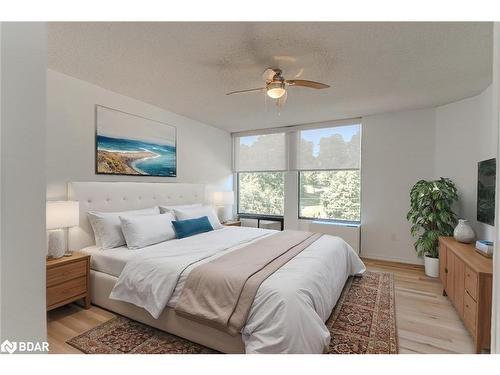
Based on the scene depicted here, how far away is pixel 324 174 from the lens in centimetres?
456

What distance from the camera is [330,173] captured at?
4.51m

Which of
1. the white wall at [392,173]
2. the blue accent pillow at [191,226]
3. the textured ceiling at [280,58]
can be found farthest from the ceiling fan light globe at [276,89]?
the white wall at [392,173]

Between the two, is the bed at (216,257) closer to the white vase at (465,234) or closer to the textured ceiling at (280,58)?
the white vase at (465,234)

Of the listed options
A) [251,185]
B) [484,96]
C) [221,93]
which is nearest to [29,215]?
[221,93]

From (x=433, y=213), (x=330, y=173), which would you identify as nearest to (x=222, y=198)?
(x=330, y=173)

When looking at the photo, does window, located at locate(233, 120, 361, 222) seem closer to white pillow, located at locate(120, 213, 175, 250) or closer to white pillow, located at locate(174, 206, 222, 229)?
white pillow, located at locate(174, 206, 222, 229)

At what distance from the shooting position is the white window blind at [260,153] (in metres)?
4.89

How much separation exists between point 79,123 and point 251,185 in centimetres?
334

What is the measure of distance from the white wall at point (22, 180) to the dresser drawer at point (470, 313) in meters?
2.68

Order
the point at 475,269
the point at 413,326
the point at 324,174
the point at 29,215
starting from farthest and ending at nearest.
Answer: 1. the point at 324,174
2. the point at 413,326
3. the point at 475,269
4. the point at 29,215

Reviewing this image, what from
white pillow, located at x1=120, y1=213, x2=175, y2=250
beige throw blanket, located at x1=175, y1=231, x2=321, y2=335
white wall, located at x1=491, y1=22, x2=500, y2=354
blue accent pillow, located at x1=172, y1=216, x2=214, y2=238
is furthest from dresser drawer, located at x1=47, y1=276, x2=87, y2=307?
white wall, located at x1=491, y1=22, x2=500, y2=354

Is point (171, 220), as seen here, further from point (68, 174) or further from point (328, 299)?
point (328, 299)

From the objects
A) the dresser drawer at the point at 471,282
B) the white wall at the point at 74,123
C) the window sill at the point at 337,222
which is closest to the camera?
the dresser drawer at the point at 471,282

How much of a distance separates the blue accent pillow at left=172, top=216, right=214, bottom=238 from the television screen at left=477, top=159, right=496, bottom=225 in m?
3.10
